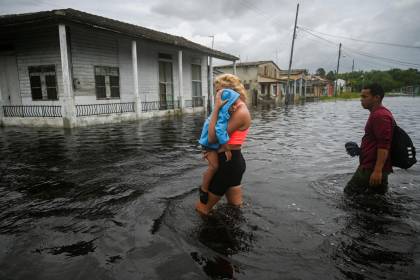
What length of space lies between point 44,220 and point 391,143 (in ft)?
14.1

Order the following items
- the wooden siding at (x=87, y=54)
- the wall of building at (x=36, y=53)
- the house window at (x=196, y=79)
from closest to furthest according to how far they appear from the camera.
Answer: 1. the wall of building at (x=36, y=53)
2. the wooden siding at (x=87, y=54)
3. the house window at (x=196, y=79)

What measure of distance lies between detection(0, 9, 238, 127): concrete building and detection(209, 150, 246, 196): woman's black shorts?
11.5 meters

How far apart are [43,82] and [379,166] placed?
619 inches

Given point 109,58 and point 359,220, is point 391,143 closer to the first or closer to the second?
point 359,220

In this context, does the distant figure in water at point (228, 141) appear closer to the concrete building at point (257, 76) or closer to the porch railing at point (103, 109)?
the porch railing at point (103, 109)

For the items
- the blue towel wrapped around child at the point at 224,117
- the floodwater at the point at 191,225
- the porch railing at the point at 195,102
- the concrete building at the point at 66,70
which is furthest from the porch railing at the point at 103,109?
the blue towel wrapped around child at the point at 224,117

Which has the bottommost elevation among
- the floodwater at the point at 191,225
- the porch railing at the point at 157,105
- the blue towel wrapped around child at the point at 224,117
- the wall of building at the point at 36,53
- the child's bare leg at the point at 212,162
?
the floodwater at the point at 191,225

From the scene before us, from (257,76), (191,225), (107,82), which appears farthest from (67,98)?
(257,76)

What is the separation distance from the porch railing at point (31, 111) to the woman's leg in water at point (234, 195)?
524 inches

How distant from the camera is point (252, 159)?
7.09m

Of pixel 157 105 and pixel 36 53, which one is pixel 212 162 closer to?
pixel 36 53

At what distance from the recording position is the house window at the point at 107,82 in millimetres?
16281

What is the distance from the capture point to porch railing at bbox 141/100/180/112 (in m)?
19.4

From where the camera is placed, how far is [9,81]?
15.8m
